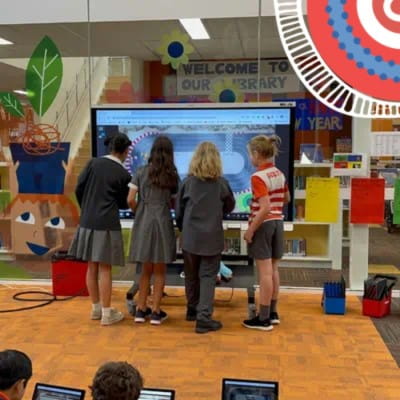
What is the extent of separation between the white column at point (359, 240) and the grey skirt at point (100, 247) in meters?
2.00

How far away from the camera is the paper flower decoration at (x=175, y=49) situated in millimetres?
4473

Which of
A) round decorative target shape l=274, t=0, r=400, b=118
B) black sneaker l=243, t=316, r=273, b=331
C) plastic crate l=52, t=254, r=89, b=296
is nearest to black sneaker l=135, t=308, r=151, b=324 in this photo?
black sneaker l=243, t=316, r=273, b=331

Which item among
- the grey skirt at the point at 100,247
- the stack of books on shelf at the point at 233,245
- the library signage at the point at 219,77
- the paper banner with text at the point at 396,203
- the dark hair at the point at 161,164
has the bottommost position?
the stack of books on shelf at the point at 233,245

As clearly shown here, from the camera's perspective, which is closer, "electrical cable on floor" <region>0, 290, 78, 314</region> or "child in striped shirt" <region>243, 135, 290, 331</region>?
"child in striped shirt" <region>243, 135, 290, 331</region>

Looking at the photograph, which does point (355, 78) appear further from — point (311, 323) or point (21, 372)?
point (311, 323)

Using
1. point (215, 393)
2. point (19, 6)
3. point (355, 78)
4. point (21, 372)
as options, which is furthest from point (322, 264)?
point (355, 78)

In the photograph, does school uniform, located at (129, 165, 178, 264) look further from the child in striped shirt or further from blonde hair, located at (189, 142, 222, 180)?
the child in striped shirt

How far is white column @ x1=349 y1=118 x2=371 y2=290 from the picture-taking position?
14.1 feet

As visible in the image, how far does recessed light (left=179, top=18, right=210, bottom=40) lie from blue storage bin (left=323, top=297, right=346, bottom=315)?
2.34m

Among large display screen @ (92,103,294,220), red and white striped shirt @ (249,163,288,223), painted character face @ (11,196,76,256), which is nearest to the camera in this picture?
red and white striped shirt @ (249,163,288,223)

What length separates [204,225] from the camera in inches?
134

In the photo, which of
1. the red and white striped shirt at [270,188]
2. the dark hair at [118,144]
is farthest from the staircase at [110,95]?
the red and white striped shirt at [270,188]

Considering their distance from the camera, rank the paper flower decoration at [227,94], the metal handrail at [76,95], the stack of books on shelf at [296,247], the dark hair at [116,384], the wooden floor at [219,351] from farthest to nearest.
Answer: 1. the stack of books on shelf at [296,247]
2. the metal handrail at [76,95]
3. the paper flower decoration at [227,94]
4. the wooden floor at [219,351]
5. the dark hair at [116,384]

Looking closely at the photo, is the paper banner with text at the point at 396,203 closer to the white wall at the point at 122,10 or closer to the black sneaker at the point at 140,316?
the white wall at the point at 122,10
